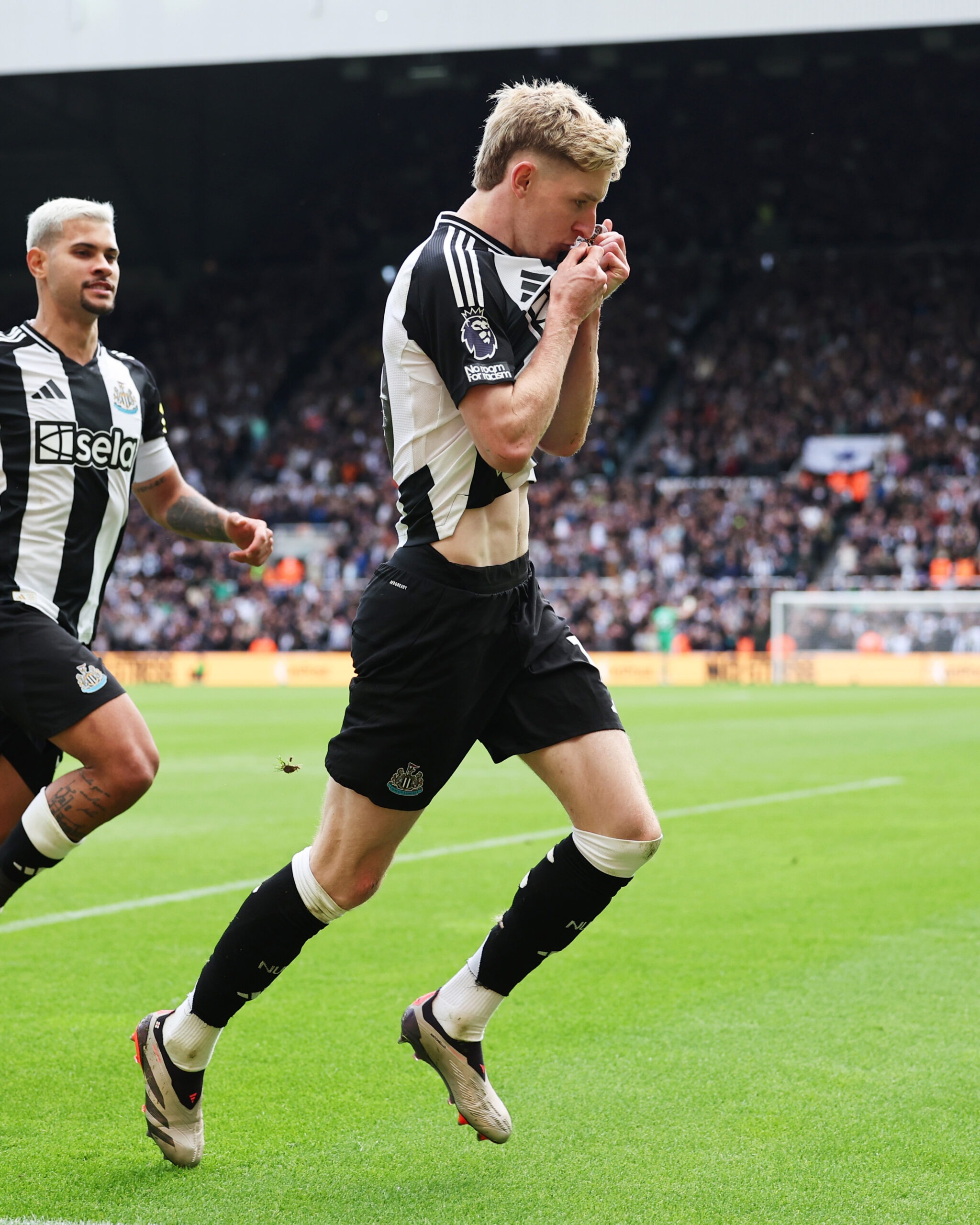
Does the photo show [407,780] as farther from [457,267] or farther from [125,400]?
[125,400]

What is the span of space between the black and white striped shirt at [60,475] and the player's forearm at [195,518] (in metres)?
0.24

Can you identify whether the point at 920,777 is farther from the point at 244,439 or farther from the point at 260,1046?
the point at 244,439

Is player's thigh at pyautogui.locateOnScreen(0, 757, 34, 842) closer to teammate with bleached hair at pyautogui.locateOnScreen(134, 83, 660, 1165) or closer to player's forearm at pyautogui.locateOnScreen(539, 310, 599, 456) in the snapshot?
teammate with bleached hair at pyautogui.locateOnScreen(134, 83, 660, 1165)

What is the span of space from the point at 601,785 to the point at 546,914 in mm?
335

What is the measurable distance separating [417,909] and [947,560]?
2518 centimetres

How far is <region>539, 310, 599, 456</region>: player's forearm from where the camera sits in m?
3.43

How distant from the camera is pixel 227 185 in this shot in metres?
37.5

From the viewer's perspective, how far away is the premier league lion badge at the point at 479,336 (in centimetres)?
313

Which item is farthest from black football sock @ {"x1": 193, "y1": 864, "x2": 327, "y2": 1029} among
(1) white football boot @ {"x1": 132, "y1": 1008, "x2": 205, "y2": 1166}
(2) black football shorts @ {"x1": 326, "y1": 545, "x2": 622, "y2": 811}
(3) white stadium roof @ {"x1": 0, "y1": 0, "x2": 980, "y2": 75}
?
(3) white stadium roof @ {"x1": 0, "y1": 0, "x2": 980, "y2": 75}

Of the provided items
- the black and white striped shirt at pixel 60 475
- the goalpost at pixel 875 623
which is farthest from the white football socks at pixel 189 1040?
the goalpost at pixel 875 623

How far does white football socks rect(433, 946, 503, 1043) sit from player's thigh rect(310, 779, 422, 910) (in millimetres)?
334

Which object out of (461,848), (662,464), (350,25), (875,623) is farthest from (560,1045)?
(662,464)

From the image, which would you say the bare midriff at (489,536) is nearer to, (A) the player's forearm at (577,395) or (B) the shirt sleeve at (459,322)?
(A) the player's forearm at (577,395)

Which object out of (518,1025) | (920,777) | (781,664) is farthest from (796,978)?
(781,664)
